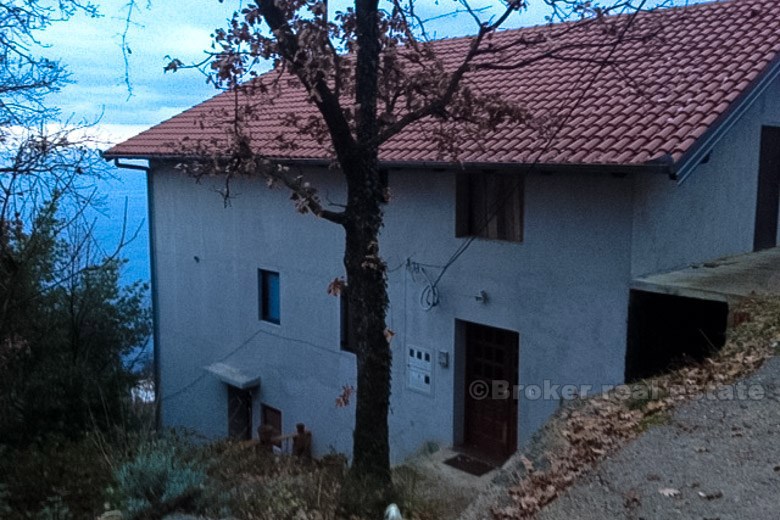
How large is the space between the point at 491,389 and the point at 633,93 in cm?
430

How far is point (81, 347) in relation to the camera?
12711 millimetres

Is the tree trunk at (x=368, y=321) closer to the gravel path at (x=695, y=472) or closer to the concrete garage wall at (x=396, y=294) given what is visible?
the gravel path at (x=695, y=472)

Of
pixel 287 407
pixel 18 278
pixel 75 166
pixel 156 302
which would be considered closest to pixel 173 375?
pixel 156 302

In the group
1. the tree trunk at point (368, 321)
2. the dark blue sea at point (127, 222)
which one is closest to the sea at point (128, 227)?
the dark blue sea at point (127, 222)

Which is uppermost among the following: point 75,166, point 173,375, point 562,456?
point 75,166

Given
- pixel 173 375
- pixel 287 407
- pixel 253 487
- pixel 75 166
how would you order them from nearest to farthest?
1. pixel 253 487
2. pixel 75 166
3. pixel 287 407
4. pixel 173 375

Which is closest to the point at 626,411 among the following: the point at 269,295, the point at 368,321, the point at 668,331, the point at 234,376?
the point at 368,321

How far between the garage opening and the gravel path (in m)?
2.94

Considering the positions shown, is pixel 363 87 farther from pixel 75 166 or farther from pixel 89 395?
pixel 89 395

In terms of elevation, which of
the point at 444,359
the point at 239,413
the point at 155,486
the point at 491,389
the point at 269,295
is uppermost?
the point at 269,295

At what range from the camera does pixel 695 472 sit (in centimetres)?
481

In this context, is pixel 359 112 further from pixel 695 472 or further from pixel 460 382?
pixel 460 382

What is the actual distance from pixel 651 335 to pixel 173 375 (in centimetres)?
1095


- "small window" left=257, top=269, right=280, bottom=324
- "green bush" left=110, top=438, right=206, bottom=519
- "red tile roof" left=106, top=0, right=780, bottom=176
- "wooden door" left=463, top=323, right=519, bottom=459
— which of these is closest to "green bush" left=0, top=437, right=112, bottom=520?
"green bush" left=110, top=438, right=206, bottom=519
